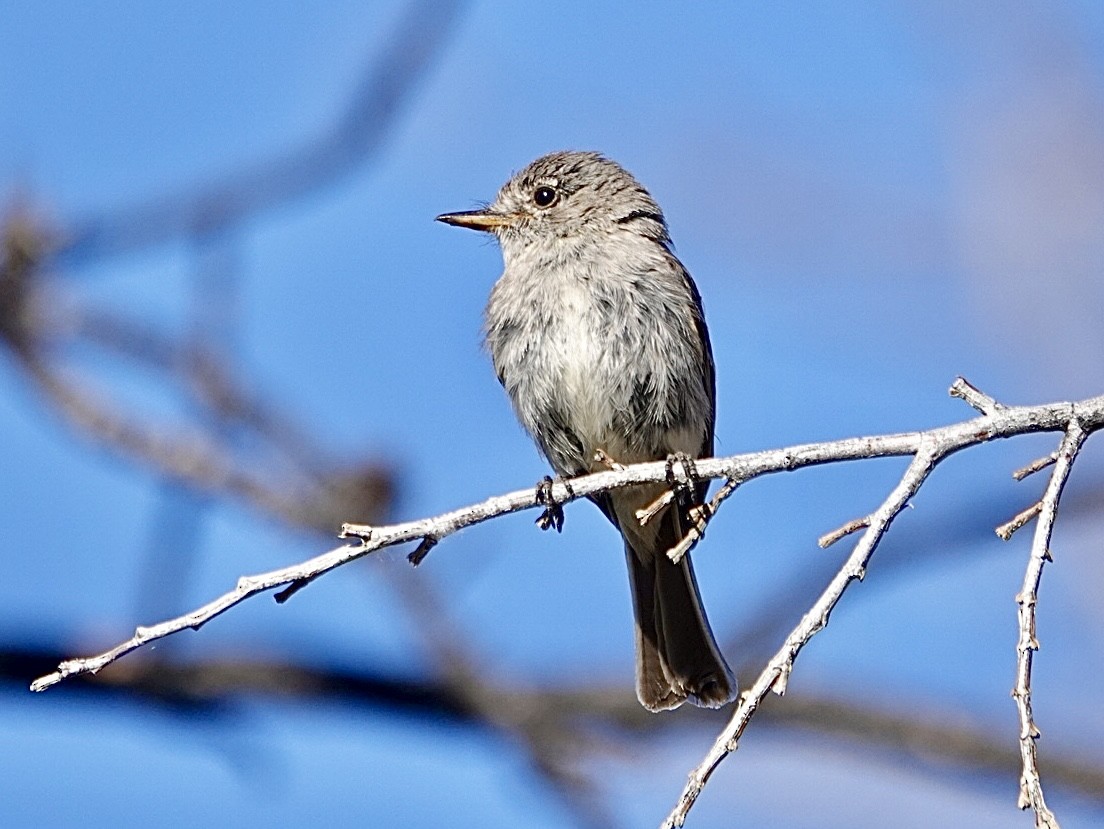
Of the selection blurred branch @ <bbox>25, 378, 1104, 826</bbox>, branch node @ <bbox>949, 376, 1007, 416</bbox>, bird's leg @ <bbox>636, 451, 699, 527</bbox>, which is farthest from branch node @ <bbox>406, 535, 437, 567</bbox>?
branch node @ <bbox>949, 376, 1007, 416</bbox>

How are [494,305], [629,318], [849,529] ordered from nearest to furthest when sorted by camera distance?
[849,529], [629,318], [494,305]

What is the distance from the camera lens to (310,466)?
7.09 metres

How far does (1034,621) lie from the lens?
2.93 m

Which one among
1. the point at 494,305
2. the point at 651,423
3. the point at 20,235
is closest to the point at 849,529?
the point at 651,423

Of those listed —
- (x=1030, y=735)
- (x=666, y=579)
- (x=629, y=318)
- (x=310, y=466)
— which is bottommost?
(x=1030, y=735)

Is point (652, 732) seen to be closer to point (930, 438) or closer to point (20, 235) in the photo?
point (20, 235)

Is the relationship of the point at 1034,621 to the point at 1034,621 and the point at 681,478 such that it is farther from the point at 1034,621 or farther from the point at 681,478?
the point at 681,478

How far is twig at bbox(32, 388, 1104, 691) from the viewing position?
3215mm

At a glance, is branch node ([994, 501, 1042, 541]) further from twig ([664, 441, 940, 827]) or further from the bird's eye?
the bird's eye

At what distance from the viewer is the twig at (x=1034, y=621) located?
2666mm

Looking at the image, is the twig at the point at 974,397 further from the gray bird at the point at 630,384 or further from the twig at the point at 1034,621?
the gray bird at the point at 630,384

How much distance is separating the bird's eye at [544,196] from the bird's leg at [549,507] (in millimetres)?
1830

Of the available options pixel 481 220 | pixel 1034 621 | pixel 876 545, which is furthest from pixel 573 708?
pixel 1034 621

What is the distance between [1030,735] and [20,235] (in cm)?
472
